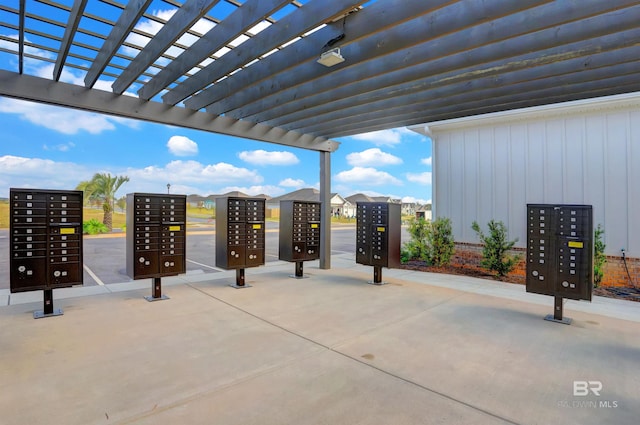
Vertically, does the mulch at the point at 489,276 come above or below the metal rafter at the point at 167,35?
below

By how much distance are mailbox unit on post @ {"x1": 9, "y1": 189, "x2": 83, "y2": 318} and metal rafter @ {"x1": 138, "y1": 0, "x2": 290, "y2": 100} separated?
179 cm

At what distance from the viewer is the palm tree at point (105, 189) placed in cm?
1538

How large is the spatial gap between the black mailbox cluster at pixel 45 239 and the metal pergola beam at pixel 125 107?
1.16m

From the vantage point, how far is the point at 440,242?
24.9 feet

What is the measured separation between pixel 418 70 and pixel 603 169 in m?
4.76

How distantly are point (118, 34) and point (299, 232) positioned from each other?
4152mm

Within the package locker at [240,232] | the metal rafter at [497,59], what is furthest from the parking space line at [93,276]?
the metal rafter at [497,59]

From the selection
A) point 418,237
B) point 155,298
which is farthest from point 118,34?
point 418,237

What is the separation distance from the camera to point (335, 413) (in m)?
2.11

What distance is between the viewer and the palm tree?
1538 cm

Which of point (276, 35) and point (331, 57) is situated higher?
point (276, 35)

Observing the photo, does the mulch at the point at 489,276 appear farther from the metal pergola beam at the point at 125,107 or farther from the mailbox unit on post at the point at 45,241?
the mailbox unit on post at the point at 45,241

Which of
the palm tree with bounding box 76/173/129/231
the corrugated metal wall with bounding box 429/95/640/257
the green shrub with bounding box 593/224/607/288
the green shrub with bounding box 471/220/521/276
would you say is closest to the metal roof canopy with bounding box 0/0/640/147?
the corrugated metal wall with bounding box 429/95/640/257

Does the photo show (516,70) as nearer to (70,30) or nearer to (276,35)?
(276,35)
